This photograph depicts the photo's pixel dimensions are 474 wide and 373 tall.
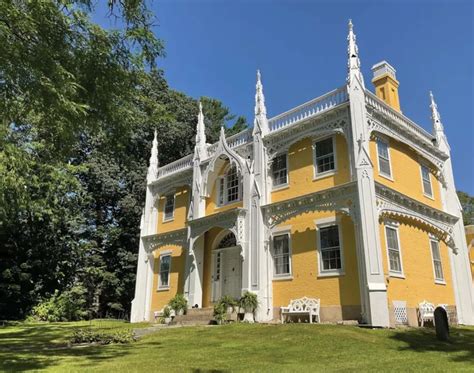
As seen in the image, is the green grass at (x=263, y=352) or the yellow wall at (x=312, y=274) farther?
the yellow wall at (x=312, y=274)

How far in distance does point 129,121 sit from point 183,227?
561 inches

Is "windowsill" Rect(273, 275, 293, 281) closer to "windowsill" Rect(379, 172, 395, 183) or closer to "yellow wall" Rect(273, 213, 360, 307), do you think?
"yellow wall" Rect(273, 213, 360, 307)

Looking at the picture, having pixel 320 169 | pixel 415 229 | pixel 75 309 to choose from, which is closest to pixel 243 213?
pixel 320 169

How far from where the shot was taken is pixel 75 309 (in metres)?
25.4

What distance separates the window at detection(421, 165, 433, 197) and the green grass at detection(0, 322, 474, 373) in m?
8.17

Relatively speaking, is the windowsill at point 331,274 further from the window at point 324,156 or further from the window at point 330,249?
the window at point 324,156

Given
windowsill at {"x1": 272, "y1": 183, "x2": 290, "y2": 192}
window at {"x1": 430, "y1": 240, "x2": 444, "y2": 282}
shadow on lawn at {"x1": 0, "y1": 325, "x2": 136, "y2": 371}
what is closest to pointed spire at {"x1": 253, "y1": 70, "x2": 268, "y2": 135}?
windowsill at {"x1": 272, "y1": 183, "x2": 290, "y2": 192}

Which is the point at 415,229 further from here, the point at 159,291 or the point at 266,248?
the point at 159,291

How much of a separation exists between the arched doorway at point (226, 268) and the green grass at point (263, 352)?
6.36 m

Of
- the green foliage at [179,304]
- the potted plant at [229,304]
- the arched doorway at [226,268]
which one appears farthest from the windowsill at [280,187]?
the green foliage at [179,304]

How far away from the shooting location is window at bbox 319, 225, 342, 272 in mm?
15578

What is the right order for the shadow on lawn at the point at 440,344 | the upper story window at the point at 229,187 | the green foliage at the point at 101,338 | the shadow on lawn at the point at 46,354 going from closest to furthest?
the shadow on lawn at the point at 46,354 < the shadow on lawn at the point at 440,344 < the green foliage at the point at 101,338 < the upper story window at the point at 229,187

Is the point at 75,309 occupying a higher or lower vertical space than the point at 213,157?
lower

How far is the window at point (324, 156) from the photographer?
16.9 m
